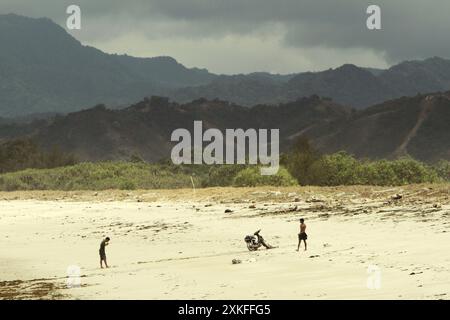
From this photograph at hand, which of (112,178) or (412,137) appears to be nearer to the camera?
(112,178)

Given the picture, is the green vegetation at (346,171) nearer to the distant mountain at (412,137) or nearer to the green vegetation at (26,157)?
the green vegetation at (26,157)

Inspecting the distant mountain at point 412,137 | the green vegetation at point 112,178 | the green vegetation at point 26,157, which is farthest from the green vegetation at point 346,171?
the distant mountain at point 412,137

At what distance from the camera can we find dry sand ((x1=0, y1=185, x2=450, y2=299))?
1927 cm

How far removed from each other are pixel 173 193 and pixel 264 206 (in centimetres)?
1207

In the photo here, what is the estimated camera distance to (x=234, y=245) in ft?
94.8

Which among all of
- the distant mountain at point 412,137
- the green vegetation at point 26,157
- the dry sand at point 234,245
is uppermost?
the distant mountain at point 412,137

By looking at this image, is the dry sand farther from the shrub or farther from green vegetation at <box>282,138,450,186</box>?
green vegetation at <box>282,138,450,186</box>

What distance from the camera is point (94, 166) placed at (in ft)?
309

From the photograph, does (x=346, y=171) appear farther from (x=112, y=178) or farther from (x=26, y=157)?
(x=26, y=157)

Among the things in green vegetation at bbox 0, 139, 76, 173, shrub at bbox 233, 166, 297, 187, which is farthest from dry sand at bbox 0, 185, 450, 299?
green vegetation at bbox 0, 139, 76, 173

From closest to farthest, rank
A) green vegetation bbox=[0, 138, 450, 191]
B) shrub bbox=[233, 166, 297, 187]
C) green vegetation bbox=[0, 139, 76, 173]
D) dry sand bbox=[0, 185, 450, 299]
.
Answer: dry sand bbox=[0, 185, 450, 299] < shrub bbox=[233, 166, 297, 187] < green vegetation bbox=[0, 138, 450, 191] < green vegetation bbox=[0, 139, 76, 173]

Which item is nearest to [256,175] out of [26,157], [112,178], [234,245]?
[112,178]

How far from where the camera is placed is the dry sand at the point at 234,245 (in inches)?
758
